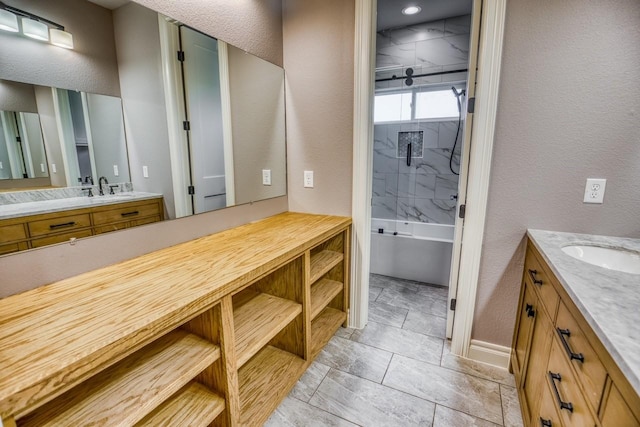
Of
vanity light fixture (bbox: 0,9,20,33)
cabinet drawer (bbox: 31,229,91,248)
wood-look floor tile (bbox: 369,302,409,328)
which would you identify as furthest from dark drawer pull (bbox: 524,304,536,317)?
vanity light fixture (bbox: 0,9,20,33)

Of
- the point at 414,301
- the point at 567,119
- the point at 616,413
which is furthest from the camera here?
the point at 414,301

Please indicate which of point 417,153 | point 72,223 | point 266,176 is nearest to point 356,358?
point 266,176

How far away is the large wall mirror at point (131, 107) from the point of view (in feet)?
3.12

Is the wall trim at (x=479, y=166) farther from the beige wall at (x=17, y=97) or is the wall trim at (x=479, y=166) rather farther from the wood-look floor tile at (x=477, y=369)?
the beige wall at (x=17, y=97)

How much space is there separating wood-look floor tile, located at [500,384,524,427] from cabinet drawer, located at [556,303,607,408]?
73cm

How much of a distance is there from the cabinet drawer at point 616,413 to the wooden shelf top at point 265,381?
48.8 inches

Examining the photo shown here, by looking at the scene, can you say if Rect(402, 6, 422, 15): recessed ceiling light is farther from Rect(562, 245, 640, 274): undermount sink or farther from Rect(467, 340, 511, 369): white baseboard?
Rect(467, 340, 511, 369): white baseboard

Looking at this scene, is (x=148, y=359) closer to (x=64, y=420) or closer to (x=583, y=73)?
(x=64, y=420)

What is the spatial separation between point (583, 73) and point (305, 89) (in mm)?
1537

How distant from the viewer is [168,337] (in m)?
1.11

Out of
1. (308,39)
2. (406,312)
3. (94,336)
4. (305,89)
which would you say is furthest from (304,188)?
(94,336)

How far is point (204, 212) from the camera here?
1.58 metres

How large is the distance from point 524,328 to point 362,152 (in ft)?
4.40

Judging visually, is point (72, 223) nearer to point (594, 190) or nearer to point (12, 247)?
point (12, 247)
